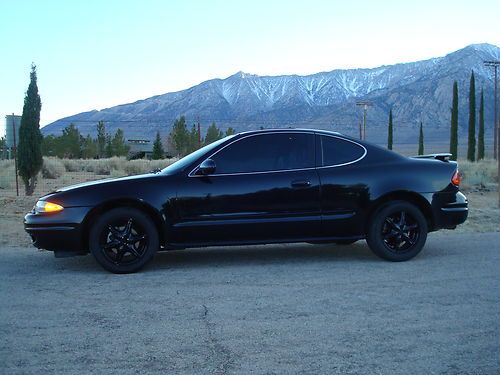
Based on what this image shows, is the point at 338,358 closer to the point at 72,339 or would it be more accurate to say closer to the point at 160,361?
the point at 160,361

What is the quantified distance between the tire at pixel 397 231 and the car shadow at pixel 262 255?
0.92 feet

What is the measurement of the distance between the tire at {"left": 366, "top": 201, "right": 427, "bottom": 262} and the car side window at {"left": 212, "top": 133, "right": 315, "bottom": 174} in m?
1.10

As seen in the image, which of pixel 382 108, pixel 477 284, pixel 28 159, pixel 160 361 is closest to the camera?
pixel 160 361

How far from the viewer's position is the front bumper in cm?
658

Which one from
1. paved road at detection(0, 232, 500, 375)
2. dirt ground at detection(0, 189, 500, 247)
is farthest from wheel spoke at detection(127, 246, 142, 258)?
dirt ground at detection(0, 189, 500, 247)

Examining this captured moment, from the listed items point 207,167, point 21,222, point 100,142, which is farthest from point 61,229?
point 100,142

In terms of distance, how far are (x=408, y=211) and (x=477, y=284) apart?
1430 mm

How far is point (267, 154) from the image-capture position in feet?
23.3

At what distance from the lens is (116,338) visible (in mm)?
4469

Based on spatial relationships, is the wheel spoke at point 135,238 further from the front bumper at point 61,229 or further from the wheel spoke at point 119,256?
the front bumper at point 61,229

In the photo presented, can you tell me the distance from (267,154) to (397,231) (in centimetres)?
188

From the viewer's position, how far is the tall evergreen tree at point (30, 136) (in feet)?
59.0

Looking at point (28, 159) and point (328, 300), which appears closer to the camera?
point (328, 300)

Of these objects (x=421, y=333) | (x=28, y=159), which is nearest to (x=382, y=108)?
(x=28, y=159)
